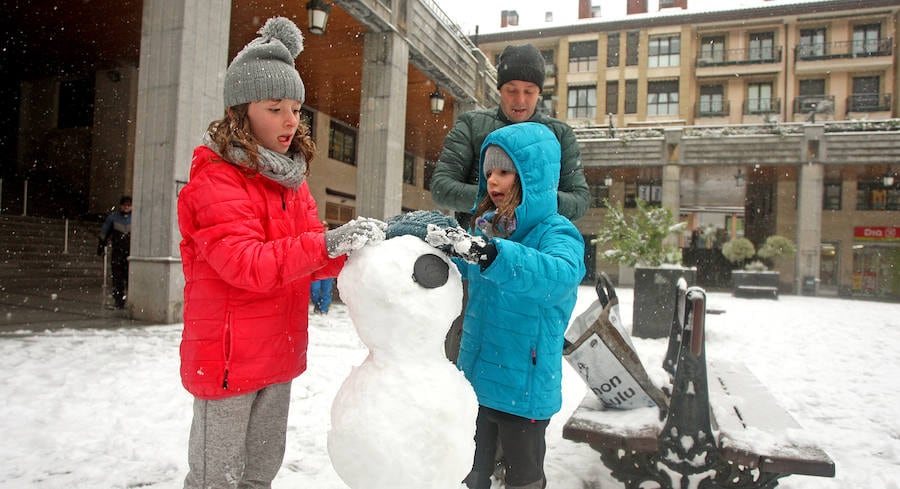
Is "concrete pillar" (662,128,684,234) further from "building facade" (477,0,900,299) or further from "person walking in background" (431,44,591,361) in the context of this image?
"person walking in background" (431,44,591,361)

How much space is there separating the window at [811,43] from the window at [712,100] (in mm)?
4720

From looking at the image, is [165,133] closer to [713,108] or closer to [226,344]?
[226,344]

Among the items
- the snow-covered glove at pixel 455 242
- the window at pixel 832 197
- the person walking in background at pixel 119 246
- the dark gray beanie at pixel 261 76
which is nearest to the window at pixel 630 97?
the window at pixel 832 197

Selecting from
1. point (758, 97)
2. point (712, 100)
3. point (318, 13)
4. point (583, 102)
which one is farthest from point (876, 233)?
point (318, 13)

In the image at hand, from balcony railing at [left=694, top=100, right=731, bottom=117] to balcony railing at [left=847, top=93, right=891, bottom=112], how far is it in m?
6.63

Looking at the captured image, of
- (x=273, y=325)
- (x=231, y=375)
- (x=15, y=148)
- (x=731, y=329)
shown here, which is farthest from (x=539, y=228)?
(x=15, y=148)

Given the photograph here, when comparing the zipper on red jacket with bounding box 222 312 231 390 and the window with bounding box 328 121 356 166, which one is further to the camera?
the window with bounding box 328 121 356 166

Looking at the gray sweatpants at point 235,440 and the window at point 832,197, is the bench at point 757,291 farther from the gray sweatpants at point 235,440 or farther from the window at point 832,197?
the gray sweatpants at point 235,440

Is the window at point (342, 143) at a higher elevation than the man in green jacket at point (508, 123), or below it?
higher

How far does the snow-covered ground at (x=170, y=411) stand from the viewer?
3072 millimetres

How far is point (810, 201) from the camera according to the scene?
80.1 ft

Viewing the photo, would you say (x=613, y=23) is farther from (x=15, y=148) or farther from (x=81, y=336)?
(x=81, y=336)

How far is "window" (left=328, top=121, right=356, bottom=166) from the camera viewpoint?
63.8ft

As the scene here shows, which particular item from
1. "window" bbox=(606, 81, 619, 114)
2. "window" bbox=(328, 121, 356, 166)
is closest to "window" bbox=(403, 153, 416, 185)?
"window" bbox=(328, 121, 356, 166)
